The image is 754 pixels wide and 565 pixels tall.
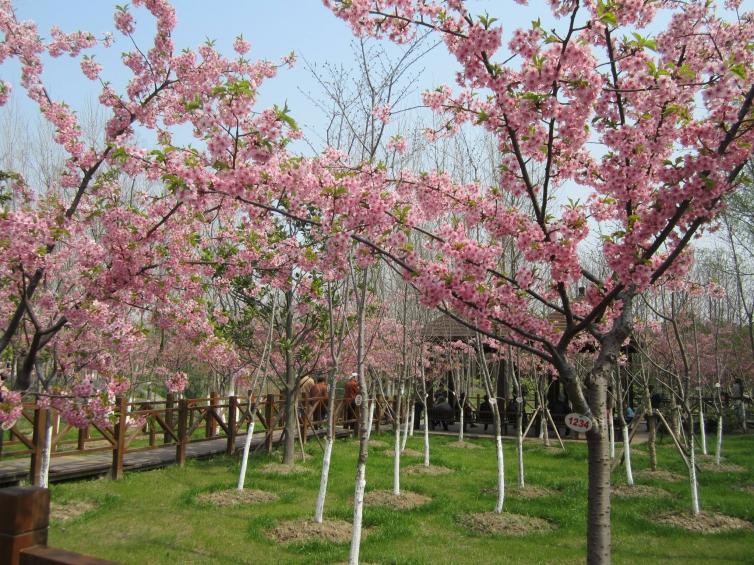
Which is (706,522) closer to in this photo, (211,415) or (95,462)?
(95,462)

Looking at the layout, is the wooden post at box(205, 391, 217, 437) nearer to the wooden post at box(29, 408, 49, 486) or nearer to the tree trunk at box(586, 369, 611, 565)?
the wooden post at box(29, 408, 49, 486)

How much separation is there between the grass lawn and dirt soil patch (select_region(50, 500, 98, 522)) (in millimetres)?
65

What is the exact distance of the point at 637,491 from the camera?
307 inches

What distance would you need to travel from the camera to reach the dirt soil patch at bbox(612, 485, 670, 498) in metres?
7.66

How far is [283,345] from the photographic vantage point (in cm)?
949

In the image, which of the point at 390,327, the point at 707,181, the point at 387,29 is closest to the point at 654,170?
the point at 707,181

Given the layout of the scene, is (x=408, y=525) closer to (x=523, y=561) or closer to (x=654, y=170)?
(x=523, y=561)

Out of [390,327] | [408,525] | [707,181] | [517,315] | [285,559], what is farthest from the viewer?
[390,327]

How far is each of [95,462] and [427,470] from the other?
5065 mm

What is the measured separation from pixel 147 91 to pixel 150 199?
0.86 metres

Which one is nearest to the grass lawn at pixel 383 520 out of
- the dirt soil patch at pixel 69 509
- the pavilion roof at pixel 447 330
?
the dirt soil patch at pixel 69 509

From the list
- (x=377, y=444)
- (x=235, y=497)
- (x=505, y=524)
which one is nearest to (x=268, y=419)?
(x=377, y=444)

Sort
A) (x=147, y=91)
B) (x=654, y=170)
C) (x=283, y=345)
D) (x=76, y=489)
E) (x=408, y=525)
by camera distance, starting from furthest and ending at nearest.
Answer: (x=283, y=345)
(x=76, y=489)
(x=408, y=525)
(x=147, y=91)
(x=654, y=170)

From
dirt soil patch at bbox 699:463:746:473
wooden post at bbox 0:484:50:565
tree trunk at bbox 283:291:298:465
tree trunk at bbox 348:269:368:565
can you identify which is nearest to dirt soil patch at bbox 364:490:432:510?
tree trunk at bbox 348:269:368:565
